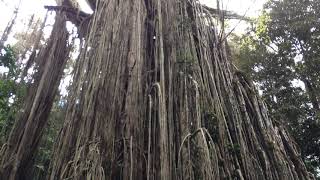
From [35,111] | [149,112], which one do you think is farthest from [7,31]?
[149,112]

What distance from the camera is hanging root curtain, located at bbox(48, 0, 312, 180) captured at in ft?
7.33

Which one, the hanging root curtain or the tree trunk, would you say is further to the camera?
the tree trunk

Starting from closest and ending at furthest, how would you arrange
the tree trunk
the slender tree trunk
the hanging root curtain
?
the hanging root curtain < the tree trunk < the slender tree trunk

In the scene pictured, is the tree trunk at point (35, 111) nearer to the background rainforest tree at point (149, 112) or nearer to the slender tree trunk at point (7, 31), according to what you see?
the background rainforest tree at point (149, 112)

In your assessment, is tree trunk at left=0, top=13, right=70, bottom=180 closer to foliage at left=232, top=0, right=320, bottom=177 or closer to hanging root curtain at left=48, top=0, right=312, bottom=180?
hanging root curtain at left=48, top=0, right=312, bottom=180

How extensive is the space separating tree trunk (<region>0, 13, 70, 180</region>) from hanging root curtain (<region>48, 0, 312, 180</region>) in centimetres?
74

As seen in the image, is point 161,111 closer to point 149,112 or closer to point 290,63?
point 149,112

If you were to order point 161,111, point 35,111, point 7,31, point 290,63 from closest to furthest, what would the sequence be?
point 161,111 < point 35,111 < point 7,31 < point 290,63

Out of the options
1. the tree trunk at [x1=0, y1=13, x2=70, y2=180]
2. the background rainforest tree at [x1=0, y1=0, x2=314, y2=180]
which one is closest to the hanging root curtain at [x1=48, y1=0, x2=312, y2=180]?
the background rainforest tree at [x1=0, y1=0, x2=314, y2=180]

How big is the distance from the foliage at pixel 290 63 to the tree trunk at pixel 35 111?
309 cm

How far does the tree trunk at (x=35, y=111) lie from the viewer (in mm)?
→ 3039

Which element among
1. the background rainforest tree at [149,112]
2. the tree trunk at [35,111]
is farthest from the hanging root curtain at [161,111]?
the tree trunk at [35,111]

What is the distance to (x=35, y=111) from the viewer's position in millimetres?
3301

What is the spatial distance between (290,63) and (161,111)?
16.8 feet
